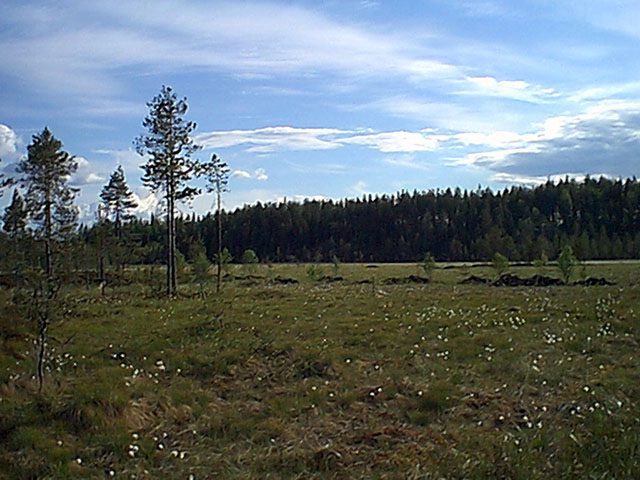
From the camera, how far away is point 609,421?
6.92m

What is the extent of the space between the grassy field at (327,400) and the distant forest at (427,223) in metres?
74.8

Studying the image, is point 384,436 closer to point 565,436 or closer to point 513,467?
point 513,467

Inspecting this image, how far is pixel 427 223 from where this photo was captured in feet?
341

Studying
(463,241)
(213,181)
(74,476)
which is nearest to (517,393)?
(74,476)

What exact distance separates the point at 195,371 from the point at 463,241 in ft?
306

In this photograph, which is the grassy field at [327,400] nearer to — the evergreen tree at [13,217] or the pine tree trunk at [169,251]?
the pine tree trunk at [169,251]

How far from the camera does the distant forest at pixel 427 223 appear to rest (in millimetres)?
92188

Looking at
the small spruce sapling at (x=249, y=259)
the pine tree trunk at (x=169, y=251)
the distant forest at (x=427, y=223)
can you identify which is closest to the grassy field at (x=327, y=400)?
the pine tree trunk at (x=169, y=251)

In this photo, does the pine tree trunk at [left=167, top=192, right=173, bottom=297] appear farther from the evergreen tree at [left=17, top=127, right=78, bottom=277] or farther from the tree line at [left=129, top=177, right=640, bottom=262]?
the tree line at [left=129, top=177, right=640, bottom=262]

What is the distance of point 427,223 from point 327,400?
97529mm

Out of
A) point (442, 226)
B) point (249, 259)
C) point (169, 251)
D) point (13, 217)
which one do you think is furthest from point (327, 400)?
Result: point (442, 226)

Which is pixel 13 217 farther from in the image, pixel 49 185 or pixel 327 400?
pixel 327 400

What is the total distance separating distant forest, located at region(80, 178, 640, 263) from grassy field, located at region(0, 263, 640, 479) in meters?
74.8

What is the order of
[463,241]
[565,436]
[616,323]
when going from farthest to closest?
[463,241]
[616,323]
[565,436]
